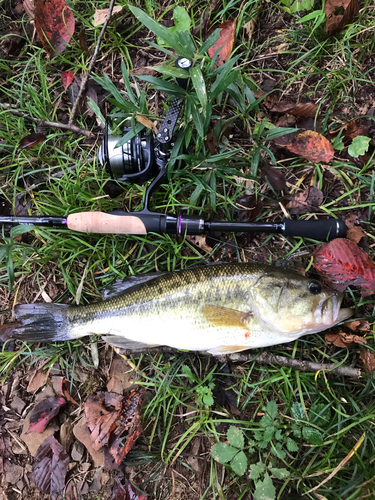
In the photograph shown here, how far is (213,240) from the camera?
3.22 meters

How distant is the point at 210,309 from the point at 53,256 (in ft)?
5.71

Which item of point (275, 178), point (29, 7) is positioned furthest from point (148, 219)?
point (29, 7)

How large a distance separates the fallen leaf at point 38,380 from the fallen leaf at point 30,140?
2314 mm

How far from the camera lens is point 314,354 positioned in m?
3.04

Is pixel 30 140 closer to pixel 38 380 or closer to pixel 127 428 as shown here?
pixel 38 380

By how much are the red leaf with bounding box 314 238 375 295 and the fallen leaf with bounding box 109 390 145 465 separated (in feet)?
6.72

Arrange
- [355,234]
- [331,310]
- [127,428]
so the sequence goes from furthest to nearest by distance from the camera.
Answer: [127,428], [355,234], [331,310]

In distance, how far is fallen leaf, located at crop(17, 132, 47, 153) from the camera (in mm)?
3453

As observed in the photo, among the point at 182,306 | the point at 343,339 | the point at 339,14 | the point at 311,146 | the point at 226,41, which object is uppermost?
the point at 339,14

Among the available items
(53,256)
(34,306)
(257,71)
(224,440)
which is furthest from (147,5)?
(224,440)

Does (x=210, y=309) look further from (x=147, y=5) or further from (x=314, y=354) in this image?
(x=147, y=5)

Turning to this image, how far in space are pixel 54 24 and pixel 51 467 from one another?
14.8ft

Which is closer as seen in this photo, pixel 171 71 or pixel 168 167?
pixel 171 71

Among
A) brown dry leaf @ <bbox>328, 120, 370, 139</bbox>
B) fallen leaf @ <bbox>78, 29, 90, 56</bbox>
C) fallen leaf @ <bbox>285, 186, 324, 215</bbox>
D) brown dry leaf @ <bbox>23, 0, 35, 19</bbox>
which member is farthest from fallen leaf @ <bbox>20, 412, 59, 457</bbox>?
brown dry leaf @ <bbox>23, 0, 35, 19</bbox>
